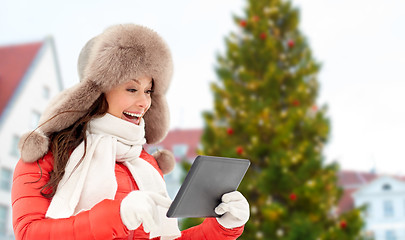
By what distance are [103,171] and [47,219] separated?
0.61 ft

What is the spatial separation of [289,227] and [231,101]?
1236 mm

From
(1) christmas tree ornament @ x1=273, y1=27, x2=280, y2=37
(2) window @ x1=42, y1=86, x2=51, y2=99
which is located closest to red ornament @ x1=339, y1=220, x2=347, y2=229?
(1) christmas tree ornament @ x1=273, y1=27, x2=280, y2=37

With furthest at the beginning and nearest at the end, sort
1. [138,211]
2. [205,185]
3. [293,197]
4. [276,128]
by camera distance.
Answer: [276,128]
[293,197]
[205,185]
[138,211]

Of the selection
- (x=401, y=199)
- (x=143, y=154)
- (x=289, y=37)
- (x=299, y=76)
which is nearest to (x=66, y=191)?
(x=143, y=154)

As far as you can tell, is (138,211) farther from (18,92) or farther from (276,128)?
(18,92)

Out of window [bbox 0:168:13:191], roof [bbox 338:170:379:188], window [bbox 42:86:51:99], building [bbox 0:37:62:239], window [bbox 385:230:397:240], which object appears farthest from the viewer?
roof [bbox 338:170:379:188]

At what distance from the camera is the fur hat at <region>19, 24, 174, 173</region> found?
1.14 m

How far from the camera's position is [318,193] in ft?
11.5

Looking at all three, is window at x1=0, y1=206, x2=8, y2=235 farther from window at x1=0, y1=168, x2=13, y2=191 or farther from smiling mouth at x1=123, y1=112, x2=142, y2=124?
smiling mouth at x1=123, y1=112, x2=142, y2=124

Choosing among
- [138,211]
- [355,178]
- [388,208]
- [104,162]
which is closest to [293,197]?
[104,162]

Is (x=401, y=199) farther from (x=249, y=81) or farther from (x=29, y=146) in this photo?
(x=29, y=146)

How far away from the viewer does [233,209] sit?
44.1 inches

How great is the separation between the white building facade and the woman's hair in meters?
12.1

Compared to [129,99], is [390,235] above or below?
below
